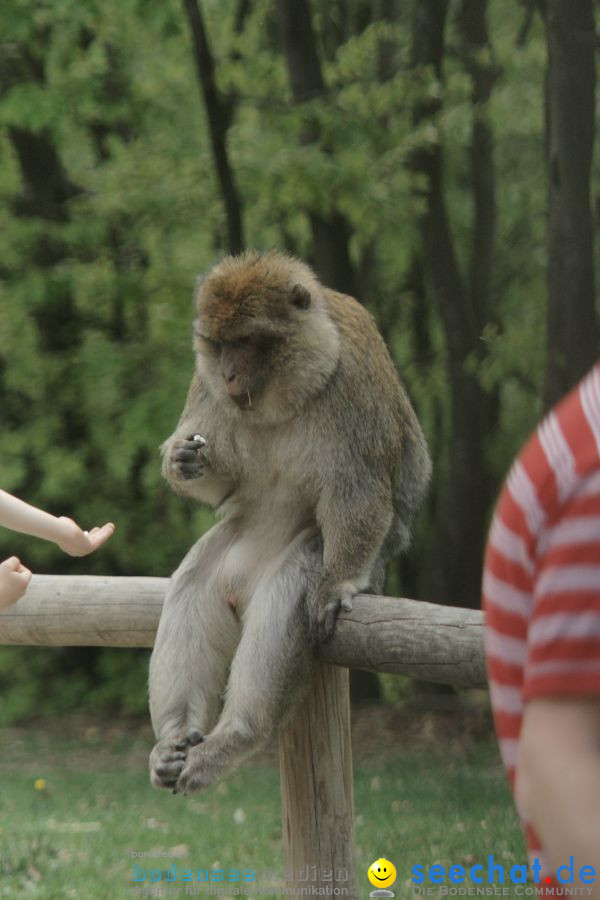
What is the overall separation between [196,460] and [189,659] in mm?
563

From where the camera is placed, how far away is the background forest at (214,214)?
7.38m

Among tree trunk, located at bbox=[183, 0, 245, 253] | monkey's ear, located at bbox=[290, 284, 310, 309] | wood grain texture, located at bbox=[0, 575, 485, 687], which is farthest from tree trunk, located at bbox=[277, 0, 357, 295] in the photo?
wood grain texture, located at bbox=[0, 575, 485, 687]

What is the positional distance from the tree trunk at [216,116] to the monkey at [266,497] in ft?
12.9

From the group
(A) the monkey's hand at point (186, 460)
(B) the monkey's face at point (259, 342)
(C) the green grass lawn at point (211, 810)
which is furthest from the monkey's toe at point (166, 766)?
(C) the green grass lawn at point (211, 810)

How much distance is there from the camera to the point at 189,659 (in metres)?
3.39

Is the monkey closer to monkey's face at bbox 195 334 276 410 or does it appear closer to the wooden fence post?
monkey's face at bbox 195 334 276 410

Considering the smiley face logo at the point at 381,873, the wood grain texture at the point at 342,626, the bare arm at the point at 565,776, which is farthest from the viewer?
the smiley face logo at the point at 381,873

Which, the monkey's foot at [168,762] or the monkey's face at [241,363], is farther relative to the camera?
the monkey's face at [241,363]

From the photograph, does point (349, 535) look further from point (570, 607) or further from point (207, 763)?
point (570, 607)

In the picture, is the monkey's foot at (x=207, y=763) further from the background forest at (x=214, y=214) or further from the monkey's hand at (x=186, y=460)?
the background forest at (x=214, y=214)

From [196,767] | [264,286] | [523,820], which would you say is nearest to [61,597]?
[196,767]

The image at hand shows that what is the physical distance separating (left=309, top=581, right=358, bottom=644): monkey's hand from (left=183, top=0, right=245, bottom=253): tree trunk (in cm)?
468

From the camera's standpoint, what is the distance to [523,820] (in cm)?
108

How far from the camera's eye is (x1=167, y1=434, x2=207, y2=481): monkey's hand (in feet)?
11.4
